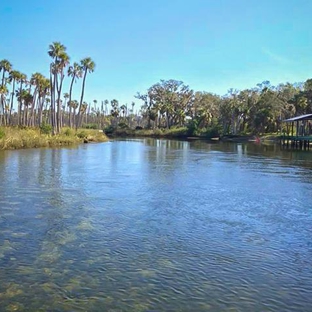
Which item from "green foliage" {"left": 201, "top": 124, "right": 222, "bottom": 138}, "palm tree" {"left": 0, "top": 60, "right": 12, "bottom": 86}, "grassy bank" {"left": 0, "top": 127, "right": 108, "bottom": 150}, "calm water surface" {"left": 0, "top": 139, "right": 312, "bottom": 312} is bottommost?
"calm water surface" {"left": 0, "top": 139, "right": 312, "bottom": 312}

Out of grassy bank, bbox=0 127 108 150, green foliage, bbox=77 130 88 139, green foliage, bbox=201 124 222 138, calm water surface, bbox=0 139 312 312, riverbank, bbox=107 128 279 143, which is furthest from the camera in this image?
green foliage, bbox=201 124 222 138

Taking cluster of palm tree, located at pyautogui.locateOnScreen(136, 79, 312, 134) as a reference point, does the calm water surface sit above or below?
below

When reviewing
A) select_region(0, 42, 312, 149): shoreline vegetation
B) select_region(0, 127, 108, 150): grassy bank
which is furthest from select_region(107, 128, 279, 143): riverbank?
select_region(0, 127, 108, 150): grassy bank

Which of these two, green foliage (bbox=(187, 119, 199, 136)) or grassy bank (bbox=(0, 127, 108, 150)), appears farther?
green foliage (bbox=(187, 119, 199, 136))

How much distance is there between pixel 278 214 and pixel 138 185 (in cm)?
701

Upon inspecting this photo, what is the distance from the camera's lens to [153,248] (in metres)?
8.58

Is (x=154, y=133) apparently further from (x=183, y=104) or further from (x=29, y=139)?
(x=29, y=139)

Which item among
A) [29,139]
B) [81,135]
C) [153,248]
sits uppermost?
[81,135]

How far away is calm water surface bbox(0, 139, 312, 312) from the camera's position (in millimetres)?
6199

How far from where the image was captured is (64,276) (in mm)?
6918

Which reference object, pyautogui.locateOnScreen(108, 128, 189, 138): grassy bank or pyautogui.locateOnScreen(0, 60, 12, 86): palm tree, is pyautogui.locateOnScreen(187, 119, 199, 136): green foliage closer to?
pyautogui.locateOnScreen(108, 128, 189, 138): grassy bank

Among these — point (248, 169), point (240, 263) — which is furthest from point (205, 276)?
point (248, 169)

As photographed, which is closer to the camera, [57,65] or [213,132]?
[57,65]

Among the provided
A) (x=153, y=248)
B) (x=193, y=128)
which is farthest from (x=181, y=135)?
(x=153, y=248)
